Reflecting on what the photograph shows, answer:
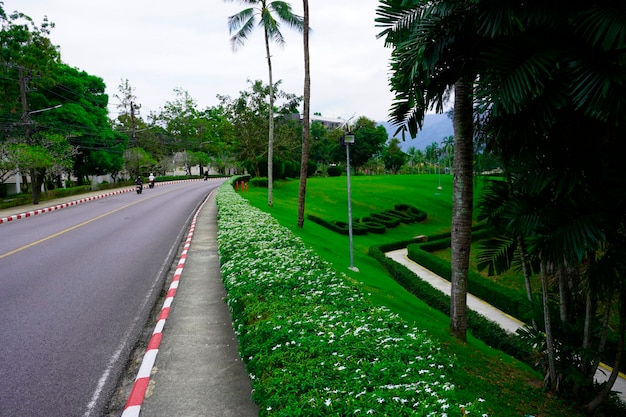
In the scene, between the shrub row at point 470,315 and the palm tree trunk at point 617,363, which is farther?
the shrub row at point 470,315

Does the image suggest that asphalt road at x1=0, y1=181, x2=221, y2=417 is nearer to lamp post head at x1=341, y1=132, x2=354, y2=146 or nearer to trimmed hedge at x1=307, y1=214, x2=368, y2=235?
lamp post head at x1=341, y1=132, x2=354, y2=146

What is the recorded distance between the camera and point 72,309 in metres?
8.71

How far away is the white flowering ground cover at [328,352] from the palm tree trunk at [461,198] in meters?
2.12

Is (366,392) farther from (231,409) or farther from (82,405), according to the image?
(82,405)

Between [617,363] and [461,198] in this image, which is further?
[461,198]

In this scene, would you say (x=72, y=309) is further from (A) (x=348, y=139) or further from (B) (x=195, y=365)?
(A) (x=348, y=139)

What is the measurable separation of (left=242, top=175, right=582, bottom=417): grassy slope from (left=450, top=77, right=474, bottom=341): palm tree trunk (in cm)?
65

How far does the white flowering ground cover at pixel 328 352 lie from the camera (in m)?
3.93

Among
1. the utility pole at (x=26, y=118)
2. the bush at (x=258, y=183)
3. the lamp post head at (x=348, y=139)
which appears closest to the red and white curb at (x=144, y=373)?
the lamp post head at (x=348, y=139)

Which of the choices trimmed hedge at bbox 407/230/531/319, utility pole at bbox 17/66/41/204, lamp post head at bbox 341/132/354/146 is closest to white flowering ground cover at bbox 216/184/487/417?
lamp post head at bbox 341/132/354/146

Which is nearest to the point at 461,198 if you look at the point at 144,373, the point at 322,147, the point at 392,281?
the point at 144,373

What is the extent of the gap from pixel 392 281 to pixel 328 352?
11.6m

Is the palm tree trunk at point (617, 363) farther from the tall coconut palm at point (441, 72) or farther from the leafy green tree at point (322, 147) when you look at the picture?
the leafy green tree at point (322, 147)

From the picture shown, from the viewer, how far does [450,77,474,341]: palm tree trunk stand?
766 centimetres
